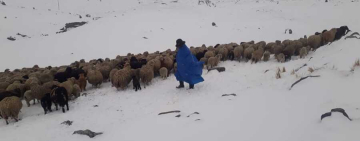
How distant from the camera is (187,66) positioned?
24.0 ft

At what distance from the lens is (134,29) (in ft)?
78.5

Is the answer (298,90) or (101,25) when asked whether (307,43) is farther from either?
(101,25)

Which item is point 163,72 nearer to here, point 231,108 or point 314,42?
point 231,108

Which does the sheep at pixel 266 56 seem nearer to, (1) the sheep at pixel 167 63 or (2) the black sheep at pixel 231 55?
(2) the black sheep at pixel 231 55

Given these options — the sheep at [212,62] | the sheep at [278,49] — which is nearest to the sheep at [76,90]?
the sheep at [212,62]

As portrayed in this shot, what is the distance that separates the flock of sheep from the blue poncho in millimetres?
1331

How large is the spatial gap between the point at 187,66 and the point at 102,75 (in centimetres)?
332

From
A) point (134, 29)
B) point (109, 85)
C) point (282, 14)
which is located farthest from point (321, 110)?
point (282, 14)

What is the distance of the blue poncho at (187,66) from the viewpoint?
23.8ft

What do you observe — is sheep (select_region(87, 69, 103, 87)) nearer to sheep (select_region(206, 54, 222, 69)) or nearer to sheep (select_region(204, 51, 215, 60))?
sheep (select_region(206, 54, 222, 69))


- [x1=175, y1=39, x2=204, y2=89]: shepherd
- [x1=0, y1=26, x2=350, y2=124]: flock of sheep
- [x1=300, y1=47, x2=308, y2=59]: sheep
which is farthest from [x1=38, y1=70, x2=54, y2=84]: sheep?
[x1=300, y1=47, x2=308, y2=59]: sheep

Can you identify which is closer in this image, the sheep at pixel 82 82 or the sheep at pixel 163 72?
the sheep at pixel 82 82

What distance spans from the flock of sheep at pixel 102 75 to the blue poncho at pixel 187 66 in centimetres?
133

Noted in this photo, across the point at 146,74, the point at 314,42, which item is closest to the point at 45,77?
the point at 146,74
